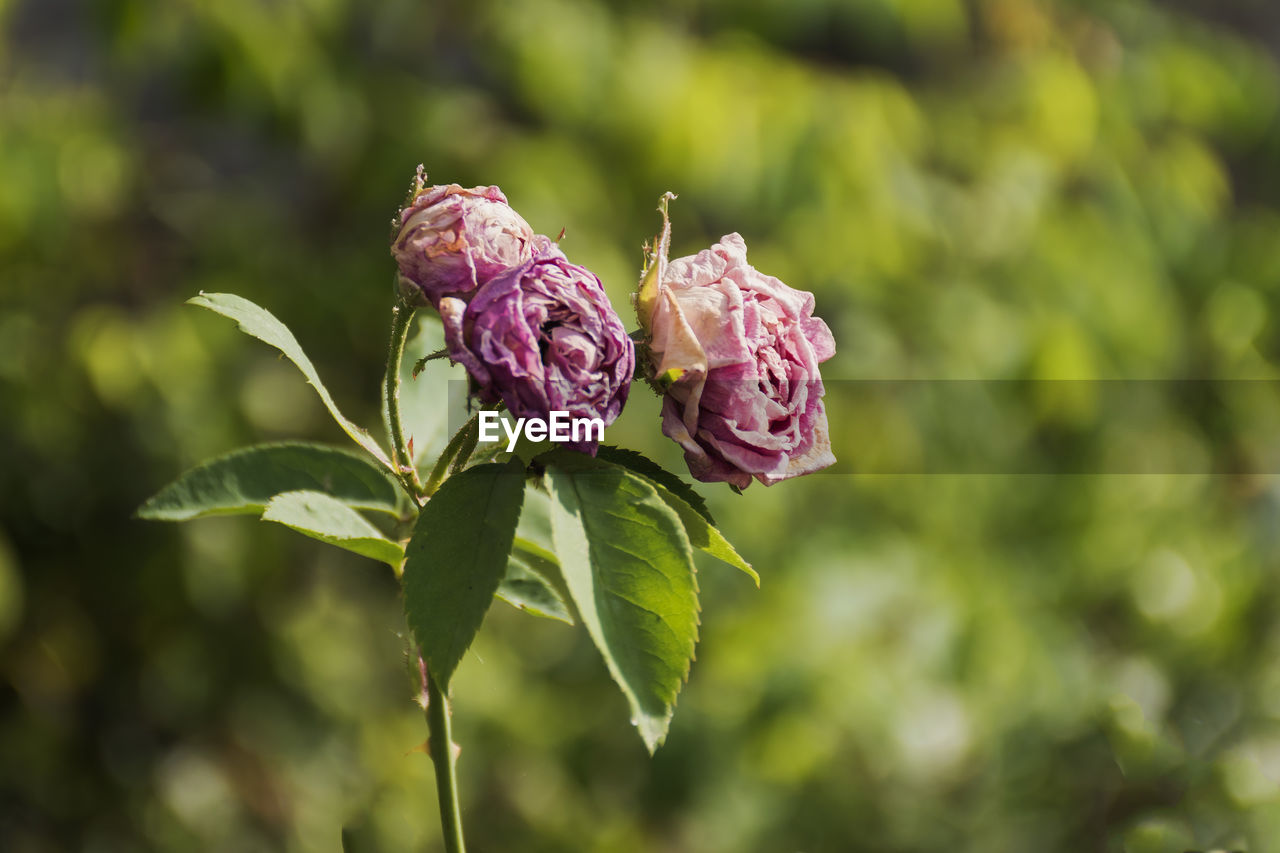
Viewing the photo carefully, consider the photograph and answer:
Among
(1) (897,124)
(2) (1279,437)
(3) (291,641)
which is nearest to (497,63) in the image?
(1) (897,124)

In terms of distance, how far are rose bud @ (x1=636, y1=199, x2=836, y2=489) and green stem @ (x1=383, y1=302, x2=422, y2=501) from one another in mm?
98

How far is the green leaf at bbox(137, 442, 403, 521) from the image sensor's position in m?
0.52

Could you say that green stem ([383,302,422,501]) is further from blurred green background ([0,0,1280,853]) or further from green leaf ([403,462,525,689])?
blurred green background ([0,0,1280,853])

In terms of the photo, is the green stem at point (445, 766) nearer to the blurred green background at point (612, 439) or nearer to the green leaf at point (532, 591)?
the green leaf at point (532, 591)

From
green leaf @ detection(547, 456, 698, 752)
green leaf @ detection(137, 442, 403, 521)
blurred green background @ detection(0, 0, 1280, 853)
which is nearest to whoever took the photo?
green leaf @ detection(547, 456, 698, 752)

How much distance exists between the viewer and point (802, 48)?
2650 millimetres

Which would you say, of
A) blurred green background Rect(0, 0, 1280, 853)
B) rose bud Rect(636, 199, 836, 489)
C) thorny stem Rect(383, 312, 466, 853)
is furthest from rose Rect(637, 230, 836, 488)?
blurred green background Rect(0, 0, 1280, 853)

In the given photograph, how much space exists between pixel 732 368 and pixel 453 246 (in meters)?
0.12

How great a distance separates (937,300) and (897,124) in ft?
1.17

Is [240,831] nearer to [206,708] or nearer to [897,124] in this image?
[206,708]

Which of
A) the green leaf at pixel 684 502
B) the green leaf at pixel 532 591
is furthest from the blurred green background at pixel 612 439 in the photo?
the green leaf at pixel 684 502

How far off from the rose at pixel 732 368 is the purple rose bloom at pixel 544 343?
0.03 metres

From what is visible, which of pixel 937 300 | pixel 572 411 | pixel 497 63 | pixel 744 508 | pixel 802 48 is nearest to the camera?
pixel 572 411

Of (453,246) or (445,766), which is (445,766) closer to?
(445,766)
